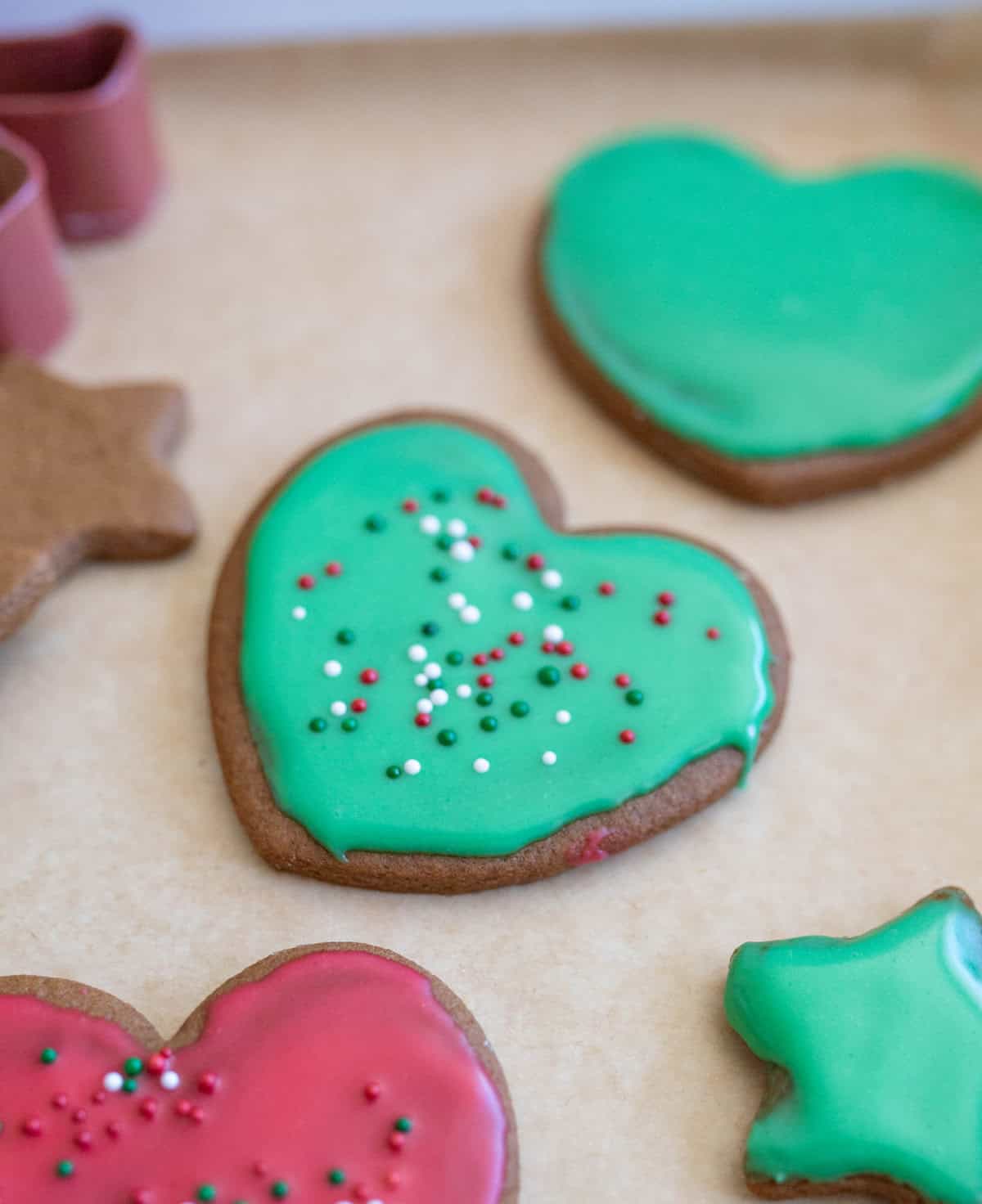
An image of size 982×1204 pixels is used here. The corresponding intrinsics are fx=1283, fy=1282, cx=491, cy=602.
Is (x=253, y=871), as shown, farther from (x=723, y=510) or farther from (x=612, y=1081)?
(x=723, y=510)

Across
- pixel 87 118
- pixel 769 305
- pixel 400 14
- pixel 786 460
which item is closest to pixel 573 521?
pixel 786 460

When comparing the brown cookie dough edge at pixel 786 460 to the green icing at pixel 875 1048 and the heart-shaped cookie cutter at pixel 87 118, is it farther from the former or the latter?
the heart-shaped cookie cutter at pixel 87 118

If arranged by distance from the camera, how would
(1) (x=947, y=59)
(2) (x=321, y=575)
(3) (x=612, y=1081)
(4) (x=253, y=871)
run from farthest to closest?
(1) (x=947, y=59) < (2) (x=321, y=575) < (4) (x=253, y=871) < (3) (x=612, y=1081)

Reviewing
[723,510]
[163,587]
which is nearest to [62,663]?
[163,587]

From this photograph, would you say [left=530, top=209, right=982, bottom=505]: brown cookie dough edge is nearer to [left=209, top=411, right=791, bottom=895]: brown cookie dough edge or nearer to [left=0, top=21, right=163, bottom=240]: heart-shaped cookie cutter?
[left=209, top=411, right=791, bottom=895]: brown cookie dough edge

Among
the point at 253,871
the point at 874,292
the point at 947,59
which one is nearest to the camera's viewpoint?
the point at 253,871

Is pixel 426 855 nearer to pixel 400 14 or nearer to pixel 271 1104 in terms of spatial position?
pixel 271 1104
